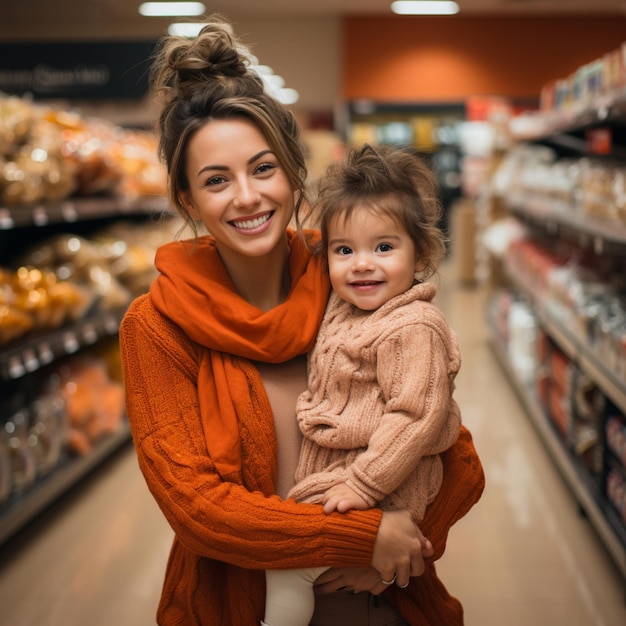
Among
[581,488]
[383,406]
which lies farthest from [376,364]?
[581,488]

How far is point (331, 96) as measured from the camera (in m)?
12.0

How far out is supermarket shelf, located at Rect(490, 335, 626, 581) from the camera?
2637mm

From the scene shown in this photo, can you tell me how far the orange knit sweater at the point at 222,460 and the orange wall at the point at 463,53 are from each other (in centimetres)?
1039

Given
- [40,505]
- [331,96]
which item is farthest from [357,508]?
[331,96]

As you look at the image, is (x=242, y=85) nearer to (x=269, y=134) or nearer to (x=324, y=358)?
(x=269, y=134)

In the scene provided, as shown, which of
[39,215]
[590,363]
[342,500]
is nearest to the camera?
[342,500]

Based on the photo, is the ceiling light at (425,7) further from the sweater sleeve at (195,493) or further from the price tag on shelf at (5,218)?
the sweater sleeve at (195,493)

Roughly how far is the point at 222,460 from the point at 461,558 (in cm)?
181

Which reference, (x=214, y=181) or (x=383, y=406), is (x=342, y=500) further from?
(x=214, y=181)

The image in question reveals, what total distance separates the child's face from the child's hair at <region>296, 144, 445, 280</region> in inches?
0.7

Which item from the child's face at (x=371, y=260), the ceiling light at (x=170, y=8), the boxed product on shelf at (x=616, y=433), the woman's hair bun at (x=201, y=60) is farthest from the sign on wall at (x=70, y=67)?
the child's face at (x=371, y=260)

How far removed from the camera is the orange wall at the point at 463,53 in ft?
36.0

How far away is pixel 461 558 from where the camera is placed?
2.90 m

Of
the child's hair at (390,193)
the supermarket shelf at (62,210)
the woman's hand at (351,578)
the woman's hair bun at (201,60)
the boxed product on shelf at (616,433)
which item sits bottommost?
the boxed product on shelf at (616,433)
